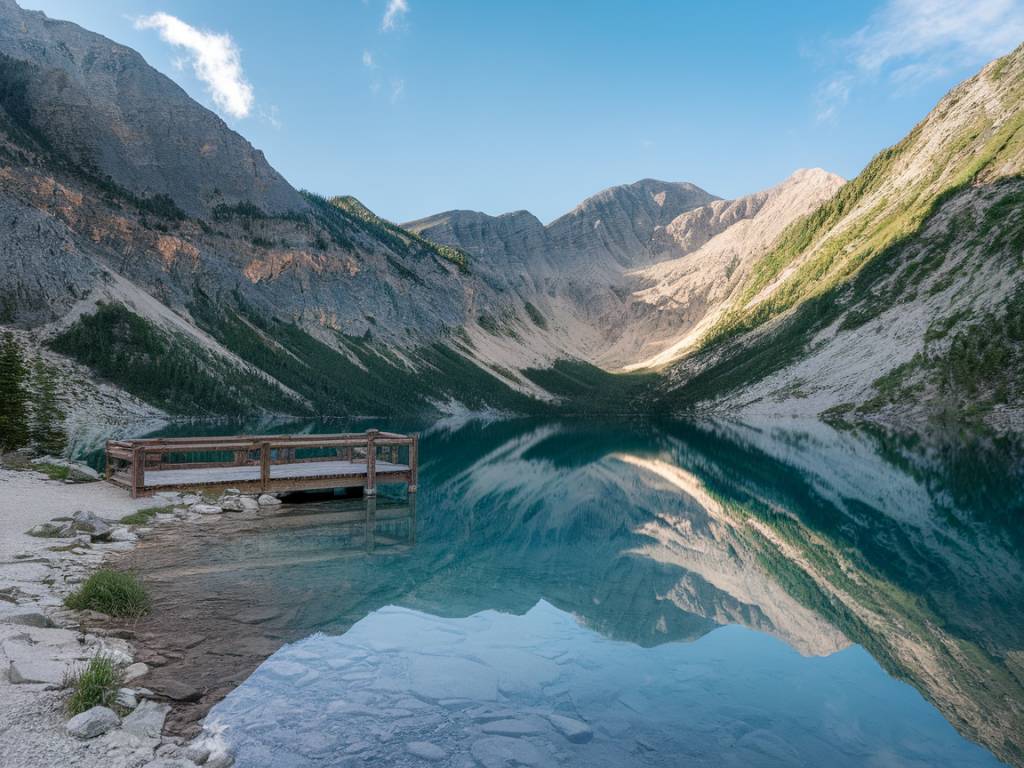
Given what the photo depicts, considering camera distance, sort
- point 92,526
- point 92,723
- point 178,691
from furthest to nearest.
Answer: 1. point 92,526
2. point 178,691
3. point 92,723

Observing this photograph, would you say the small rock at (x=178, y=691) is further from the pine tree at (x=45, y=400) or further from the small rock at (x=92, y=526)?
the pine tree at (x=45, y=400)

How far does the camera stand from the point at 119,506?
2447 centimetres

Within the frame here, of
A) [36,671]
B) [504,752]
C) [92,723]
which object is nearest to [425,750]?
[504,752]

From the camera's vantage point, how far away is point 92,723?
853 cm

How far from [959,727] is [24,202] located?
4822 inches

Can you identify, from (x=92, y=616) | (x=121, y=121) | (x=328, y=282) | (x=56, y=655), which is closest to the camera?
(x=56, y=655)

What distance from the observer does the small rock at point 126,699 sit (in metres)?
9.51

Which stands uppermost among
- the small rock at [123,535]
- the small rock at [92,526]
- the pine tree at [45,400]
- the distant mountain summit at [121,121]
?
the distant mountain summit at [121,121]

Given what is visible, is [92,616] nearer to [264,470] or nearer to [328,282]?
[264,470]

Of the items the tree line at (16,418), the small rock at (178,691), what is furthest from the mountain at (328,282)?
the small rock at (178,691)

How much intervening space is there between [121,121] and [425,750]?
624 ft

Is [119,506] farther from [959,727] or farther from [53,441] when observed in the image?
[959,727]

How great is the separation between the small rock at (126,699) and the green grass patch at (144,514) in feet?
47.3

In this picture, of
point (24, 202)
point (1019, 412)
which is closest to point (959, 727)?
point (1019, 412)
